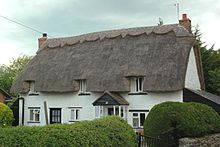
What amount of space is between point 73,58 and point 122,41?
5.27 meters

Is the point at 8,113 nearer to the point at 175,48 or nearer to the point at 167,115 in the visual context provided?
the point at 175,48

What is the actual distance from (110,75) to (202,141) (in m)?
13.7

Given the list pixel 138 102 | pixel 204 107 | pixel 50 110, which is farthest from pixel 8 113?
pixel 204 107

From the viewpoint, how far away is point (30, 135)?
10.1 metres

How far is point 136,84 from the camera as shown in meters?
30.0

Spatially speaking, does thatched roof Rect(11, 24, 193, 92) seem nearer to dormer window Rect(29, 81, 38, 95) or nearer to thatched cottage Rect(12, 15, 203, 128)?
thatched cottage Rect(12, 15, 203, 128)

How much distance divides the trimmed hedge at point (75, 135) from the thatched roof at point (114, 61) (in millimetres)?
14130

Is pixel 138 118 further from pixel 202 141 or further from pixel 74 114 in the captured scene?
pixel 202 141

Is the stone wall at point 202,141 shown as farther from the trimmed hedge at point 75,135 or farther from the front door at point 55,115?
the front door at point 55,115

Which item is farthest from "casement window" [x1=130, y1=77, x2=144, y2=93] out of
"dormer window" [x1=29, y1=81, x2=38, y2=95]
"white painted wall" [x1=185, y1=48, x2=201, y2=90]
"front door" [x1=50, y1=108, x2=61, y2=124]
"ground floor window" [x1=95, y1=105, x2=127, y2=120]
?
"dormer window" [x1=29, y1=81, x2=38, y2=95]

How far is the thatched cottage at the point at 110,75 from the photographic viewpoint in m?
28.8

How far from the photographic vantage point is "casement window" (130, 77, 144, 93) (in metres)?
29.7

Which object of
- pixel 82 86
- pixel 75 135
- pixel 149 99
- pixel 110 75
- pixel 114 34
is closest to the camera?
pixel 75 135

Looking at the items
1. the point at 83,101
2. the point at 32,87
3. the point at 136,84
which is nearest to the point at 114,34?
the point at 136,84
